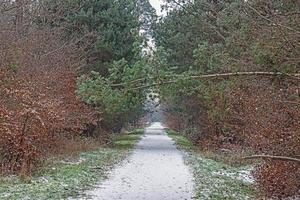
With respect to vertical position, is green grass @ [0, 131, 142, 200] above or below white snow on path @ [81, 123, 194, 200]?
above

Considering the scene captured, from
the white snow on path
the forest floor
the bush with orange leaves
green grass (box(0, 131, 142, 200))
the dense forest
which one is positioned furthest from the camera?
the bush with orange leaves

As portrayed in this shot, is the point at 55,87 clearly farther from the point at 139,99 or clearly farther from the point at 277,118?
the point at 277,118

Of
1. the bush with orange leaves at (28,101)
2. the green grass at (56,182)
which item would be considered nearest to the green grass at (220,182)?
the green grass at (56,182)

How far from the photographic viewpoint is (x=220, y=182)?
52.6 ft

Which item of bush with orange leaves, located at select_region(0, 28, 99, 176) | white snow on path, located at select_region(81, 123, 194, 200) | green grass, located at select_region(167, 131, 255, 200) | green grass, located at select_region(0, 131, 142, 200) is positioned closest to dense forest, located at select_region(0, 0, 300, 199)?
bush with orange leaves, located at select_region(0, 28, 99, 176)

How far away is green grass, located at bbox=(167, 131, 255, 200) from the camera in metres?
13.3

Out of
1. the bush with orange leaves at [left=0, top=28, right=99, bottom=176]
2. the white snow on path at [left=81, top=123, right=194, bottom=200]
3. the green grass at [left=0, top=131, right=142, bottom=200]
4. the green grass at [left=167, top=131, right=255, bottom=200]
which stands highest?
Answer: the bush with orange leaves at [left=0, top=28, right=99, bottom=176]

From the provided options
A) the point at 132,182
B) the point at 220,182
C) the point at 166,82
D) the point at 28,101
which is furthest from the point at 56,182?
the point at 220,182

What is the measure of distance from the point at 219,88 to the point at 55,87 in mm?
8695

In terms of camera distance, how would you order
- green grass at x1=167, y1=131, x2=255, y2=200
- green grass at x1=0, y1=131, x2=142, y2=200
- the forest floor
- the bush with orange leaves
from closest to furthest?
green grass at x1=0, y1=131, x2=142, y2=200
the forest floor
green grass at x1=167, y1=131, x2=255, y2=200
the bush with orange leaves

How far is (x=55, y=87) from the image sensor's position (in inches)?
815

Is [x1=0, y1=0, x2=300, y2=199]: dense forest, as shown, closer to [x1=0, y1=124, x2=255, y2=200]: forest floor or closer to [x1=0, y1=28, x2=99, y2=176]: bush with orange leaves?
[x1=0, y1=28, x2=99, y2=176]: bush with orange leaves

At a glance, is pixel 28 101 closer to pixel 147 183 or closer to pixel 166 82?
pixel 147 183

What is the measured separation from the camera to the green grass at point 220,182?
13.3 meters
